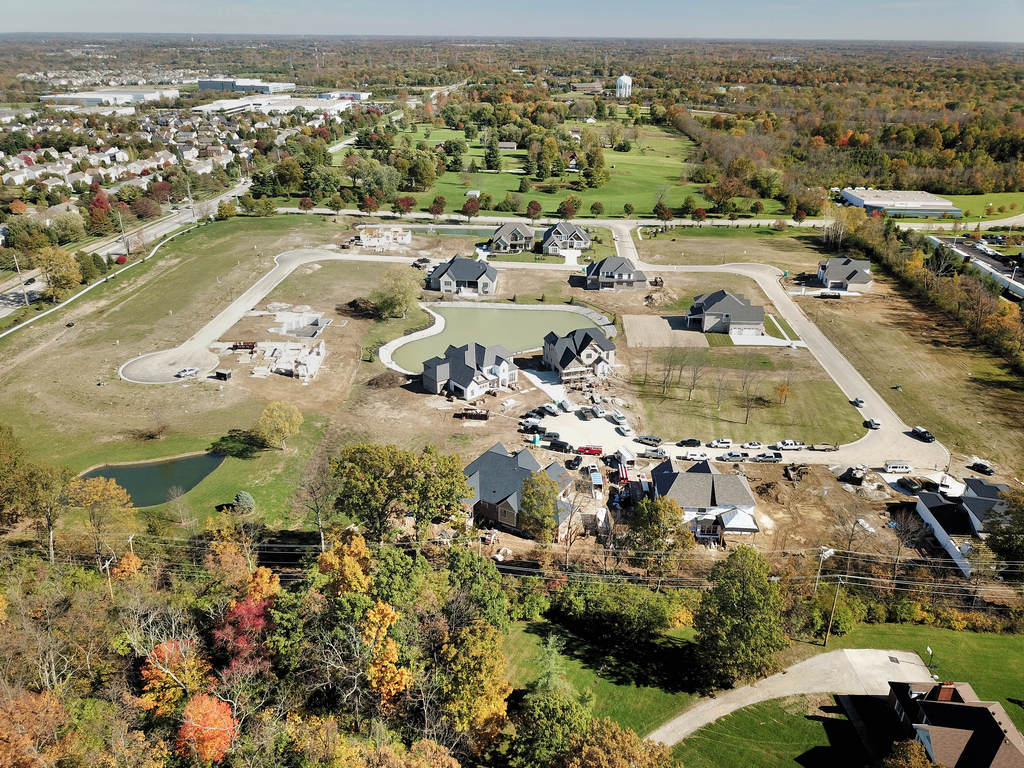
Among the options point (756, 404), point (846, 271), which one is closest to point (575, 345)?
point (756, 404)

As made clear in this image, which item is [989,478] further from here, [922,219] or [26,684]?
[922,219]

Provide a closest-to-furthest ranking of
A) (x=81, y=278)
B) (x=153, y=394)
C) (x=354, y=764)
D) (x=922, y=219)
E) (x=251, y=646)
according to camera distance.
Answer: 1. (x=354, y=764)
2. (x=251, y=646)
3. (x=153, y=394)
4. (x=81, y=278)
5. (x=922, y=219)

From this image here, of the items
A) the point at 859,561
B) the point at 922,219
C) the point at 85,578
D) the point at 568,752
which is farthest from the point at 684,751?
the point at 922,219

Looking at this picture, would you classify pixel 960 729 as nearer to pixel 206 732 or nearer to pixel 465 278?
pixel 206 732

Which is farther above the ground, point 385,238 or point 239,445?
point 385,238

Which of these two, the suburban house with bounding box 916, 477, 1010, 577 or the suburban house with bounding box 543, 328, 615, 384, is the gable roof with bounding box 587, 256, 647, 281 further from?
the suburban house with bounding box 916, 477, 1010, 577

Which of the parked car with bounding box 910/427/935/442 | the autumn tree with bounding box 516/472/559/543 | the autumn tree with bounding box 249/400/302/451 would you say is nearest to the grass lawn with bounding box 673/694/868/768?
the autumn tree with bounding box 516/472/559/543

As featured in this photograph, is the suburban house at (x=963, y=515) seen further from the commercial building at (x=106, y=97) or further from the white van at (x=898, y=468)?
the commercial building at (x=106, y=97)
